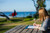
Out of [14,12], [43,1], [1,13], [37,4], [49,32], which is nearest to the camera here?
[49,32]

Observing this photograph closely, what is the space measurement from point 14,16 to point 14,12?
122cm

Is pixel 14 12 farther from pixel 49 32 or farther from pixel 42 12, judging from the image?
pixel 49 32

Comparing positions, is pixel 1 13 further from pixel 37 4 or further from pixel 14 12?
pixel 37 4

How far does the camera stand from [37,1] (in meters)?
10.7

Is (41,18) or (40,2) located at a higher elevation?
(40,2)

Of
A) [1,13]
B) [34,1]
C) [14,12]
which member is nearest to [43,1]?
[34,1]

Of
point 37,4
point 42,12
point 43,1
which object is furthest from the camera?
point 37,4

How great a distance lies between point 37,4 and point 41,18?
328cm

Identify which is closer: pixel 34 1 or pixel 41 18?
pixel 41 18

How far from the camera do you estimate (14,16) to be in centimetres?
1808

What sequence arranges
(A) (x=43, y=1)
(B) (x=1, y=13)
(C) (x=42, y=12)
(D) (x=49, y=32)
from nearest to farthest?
1. (D) (x=49, y=32)
2. (C) (x=42, y=12)
3. (A) (x=43, y=1)
4. (B) (x=1, y=13)

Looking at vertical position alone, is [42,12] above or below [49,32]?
above

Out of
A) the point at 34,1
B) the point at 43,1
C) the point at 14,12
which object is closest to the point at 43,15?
the point at 43,1

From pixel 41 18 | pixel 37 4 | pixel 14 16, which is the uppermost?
pixel 37 4
